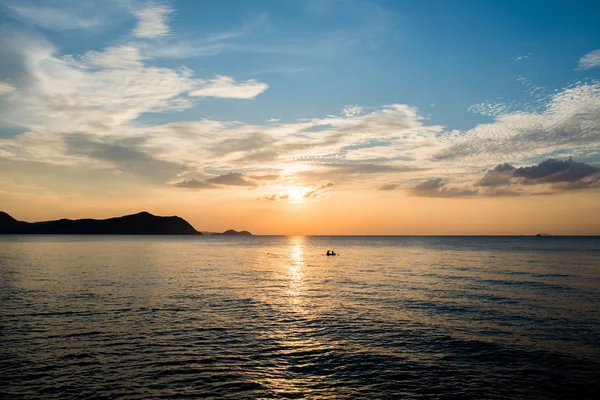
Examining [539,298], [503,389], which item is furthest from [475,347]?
[539,298]

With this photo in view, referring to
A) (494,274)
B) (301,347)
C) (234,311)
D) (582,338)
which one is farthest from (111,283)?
(494,274)

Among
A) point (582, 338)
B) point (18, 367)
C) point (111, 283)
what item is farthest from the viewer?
point (111, 283)

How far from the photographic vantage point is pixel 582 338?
33.8 metres

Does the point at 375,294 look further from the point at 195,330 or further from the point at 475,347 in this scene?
the point at 195,330

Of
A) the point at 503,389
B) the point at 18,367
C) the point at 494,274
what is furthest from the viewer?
the point at 494,274

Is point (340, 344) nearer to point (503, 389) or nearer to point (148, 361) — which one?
point (503, 389)

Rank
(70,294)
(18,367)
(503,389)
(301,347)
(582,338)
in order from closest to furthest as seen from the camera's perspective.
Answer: (503,389)
(18,367)
(301,347)
(582,338)
(70,294)

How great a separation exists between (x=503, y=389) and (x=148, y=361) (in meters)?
23.0

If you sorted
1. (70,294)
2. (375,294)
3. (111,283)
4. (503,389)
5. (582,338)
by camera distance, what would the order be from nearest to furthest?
(503,389)
(582,338)
(70,294)
(375,294)
(111,283)

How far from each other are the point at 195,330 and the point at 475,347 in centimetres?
2396

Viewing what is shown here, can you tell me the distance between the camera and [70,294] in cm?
5322

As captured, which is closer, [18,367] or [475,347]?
[18,367]

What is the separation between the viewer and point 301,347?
31.0 metres

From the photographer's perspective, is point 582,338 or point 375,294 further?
point 375,294
